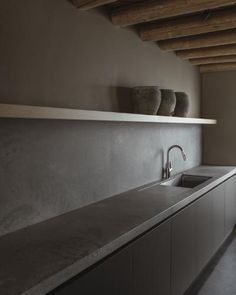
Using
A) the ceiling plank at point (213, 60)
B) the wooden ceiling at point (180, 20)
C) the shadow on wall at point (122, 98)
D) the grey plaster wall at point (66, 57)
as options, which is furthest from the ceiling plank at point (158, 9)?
the ceiling plank at point (213, 60)

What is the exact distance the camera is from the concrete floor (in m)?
2.66

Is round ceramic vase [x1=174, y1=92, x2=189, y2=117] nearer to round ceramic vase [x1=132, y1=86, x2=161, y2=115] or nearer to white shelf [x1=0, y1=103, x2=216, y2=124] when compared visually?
round ceramic vase [x1=132, y1=86, x2=161, y2=115]

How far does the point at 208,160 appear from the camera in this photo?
4551mm

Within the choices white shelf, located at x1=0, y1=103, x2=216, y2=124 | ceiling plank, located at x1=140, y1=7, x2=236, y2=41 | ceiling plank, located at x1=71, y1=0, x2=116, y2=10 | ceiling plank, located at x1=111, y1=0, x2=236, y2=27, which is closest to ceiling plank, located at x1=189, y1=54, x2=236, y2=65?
ceiling plank, located at x1=140, y1=7, x2=236, y2=41

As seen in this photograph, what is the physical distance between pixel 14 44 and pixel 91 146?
88cm

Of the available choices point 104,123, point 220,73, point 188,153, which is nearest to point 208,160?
point 188,153

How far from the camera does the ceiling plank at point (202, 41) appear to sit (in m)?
3.03

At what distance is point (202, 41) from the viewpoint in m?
3.12

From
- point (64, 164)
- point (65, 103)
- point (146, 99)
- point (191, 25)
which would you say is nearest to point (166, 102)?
point (146, 99)

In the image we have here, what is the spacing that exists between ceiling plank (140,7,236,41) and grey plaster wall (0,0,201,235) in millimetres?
144

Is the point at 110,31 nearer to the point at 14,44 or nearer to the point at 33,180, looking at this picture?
the point at 14,44

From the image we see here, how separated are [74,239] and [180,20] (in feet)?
7.00

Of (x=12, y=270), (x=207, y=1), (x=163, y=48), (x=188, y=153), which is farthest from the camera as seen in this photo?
(x=188, y=153)

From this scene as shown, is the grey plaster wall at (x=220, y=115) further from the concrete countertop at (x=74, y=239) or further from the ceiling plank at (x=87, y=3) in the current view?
the ceiling plank at (x=87, y=3)
